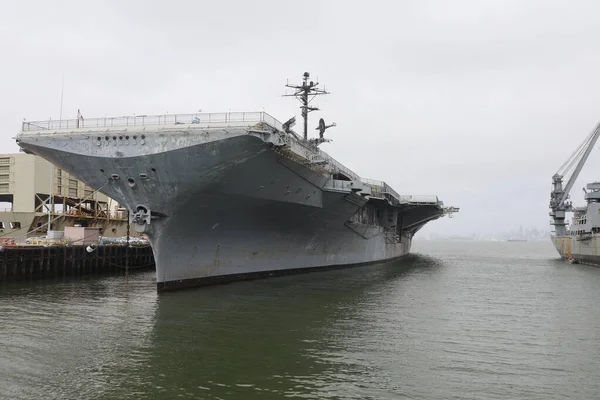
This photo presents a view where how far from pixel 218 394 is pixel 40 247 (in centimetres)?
1773

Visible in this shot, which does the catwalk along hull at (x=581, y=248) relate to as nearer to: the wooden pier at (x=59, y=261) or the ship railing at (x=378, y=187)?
the ship railing at (x=378, y=187)

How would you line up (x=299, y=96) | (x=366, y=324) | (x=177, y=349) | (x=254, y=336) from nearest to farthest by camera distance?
(x=177, y=349), (x=254, y=336), (x=366, y=324), (x=299, y=96)

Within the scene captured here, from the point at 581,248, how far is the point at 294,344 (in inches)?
1255

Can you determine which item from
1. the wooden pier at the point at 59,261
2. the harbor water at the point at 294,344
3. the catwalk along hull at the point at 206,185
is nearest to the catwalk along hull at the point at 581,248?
the harbor water at the point at 294,344

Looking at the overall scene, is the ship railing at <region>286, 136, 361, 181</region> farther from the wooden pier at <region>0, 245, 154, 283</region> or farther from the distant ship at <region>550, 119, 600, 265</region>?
the distant ship at <region>550, 119, 600, 265</region>

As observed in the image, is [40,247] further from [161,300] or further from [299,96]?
[299,96]

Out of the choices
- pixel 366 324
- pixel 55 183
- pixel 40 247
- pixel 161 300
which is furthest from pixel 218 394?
pixel 55 183

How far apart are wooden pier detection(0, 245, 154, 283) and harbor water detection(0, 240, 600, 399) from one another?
357 centimetres

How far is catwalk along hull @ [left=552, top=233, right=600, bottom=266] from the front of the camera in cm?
3070

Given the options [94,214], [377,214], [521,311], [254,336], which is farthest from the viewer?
[94,214]

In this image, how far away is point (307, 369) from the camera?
7617 mm

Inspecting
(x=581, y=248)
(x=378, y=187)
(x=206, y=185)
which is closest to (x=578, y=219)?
(x=581, y=248)

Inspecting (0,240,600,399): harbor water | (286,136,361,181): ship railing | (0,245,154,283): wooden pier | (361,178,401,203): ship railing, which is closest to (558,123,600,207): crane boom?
(361,178,401,203): ship railing

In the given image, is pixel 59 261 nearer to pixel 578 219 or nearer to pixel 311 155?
pixel 311 155
